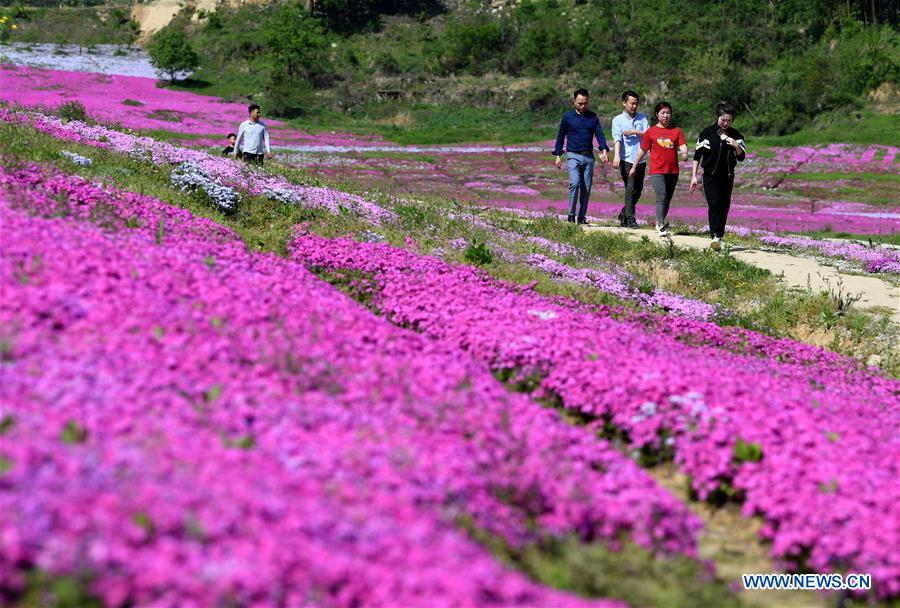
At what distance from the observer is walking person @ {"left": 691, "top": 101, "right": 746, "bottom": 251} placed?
17.3m

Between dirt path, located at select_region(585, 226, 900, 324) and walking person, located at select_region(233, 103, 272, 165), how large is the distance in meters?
8.21

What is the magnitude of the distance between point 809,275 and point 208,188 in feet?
34.4

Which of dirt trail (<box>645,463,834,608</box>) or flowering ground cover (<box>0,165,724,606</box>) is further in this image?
dirt trail (<box>645,463,834,608</box>)

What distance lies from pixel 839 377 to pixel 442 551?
729cm

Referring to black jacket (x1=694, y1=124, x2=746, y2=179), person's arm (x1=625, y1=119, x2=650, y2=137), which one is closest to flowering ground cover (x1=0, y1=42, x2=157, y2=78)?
person's arm (x1=625, y1=119, x2=650, y2=137)

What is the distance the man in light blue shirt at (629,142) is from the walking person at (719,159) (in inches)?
91.8

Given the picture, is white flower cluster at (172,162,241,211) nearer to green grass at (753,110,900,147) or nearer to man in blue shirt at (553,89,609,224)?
man in blue shirt at (553,89,609,224)

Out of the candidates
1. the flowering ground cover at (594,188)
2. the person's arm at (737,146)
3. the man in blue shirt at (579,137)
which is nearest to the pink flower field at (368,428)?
the person's arm at (737,146)

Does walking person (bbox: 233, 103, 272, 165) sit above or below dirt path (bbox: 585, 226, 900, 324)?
above

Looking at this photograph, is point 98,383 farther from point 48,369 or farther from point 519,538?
point 519,538

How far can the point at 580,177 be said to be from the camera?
67.6 ft

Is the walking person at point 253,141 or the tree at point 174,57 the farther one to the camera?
the tree at point 174,57

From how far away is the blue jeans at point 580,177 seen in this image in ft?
66.2

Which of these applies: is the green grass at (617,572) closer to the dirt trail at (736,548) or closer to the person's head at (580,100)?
the dirt trail at (736,548)
